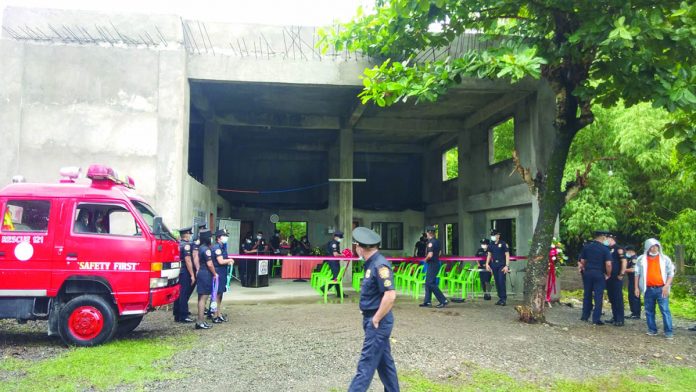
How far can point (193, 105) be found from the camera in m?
14.4

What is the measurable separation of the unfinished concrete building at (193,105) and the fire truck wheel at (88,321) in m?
3.69

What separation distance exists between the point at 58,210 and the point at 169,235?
154 cm

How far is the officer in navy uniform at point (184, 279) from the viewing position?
8578 mm

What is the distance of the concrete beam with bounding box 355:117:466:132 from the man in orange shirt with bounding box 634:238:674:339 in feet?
33.7

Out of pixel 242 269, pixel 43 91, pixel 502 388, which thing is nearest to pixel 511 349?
pixel 502 388

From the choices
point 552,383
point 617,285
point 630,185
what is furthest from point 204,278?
point 630,185

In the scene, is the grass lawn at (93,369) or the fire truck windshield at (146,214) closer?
the grass lawn at (93,369)

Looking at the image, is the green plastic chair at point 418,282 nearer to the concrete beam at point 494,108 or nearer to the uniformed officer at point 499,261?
the uniformed officer at point 499,261

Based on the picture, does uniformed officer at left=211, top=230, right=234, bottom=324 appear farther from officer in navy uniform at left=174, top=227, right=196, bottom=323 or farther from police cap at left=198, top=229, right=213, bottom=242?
officer in navy uniform at left=174, top=227, right=196, bottom=323

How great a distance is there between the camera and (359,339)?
7.36 meters

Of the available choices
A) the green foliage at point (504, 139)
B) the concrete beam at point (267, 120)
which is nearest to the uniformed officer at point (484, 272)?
the concrete beam at point (267, 120)

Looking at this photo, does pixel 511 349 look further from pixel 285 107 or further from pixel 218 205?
pixel 218 205

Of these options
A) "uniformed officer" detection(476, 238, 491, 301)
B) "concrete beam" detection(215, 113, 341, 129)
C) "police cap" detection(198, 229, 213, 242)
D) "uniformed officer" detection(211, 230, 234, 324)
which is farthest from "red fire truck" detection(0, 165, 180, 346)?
"concrete beam" detection(215, 113, 341, 129)

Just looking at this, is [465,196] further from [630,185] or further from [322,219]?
Result: [322,219]
